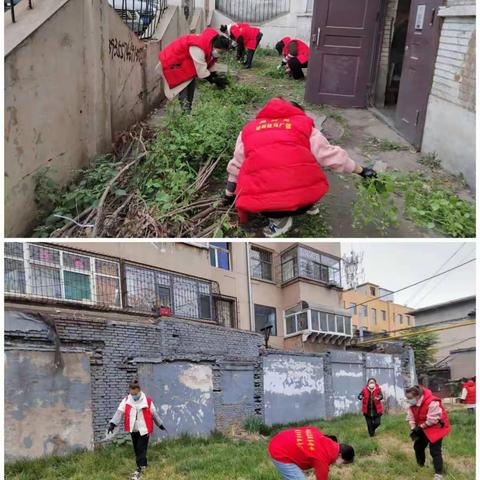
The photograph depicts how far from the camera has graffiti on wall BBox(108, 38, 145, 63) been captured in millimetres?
7191

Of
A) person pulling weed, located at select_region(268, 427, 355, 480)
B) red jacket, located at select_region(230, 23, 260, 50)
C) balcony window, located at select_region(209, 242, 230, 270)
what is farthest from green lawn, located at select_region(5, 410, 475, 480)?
red jacket, located at select_region(230, 23, 260, 50)

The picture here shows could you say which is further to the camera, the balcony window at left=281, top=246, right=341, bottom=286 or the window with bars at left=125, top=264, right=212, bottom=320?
the balcony window at left=281, top=246, right=341, bottom=286

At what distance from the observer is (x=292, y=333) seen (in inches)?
591

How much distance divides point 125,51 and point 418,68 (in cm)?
461

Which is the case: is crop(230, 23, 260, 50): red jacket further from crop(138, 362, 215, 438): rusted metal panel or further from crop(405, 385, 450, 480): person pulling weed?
crop(405, 385, 450, 480): person pulling weed

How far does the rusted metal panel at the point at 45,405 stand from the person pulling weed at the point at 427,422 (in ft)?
13.8

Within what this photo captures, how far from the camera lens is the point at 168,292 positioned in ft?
31.1

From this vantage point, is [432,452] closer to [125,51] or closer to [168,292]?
[168,292]

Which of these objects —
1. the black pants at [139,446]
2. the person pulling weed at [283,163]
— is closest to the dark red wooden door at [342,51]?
the person pulling weed at [283,163]

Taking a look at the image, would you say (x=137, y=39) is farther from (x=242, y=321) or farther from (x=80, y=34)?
(x=242, y=321)

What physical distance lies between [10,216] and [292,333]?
11067 millimetres

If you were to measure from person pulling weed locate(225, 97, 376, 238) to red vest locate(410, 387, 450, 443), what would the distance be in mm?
2342

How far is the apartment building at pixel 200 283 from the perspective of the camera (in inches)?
281

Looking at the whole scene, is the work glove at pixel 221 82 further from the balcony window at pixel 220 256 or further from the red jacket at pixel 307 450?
the red jacket at pixel 307 450
